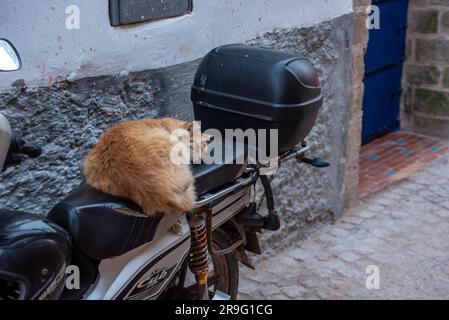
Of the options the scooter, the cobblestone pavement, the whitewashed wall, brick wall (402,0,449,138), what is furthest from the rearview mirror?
brick wall (402,0,449,138)

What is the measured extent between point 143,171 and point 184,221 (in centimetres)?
37

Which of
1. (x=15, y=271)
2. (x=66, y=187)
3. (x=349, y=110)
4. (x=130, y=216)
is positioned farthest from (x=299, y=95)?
(x=349, y=110)

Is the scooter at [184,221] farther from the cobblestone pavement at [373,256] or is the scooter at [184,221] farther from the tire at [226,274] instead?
the cobblestone pavement at [373,256]

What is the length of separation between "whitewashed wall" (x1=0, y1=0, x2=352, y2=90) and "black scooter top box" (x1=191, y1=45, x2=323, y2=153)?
0.39 meters

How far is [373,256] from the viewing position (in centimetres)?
424

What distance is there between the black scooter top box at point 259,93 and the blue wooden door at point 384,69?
3.22 meters

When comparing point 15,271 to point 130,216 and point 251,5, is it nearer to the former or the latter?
point 130,216

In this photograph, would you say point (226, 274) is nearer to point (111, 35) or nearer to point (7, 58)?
point (111, 35)

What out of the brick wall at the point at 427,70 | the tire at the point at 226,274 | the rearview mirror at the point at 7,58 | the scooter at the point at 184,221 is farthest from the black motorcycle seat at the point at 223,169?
the brick wall at the point at 427,70

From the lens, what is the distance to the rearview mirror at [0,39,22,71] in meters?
1.99

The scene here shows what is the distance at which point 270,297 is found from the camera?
3.81m

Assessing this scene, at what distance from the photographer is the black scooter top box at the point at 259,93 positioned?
274cm

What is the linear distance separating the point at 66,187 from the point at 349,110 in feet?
7.47

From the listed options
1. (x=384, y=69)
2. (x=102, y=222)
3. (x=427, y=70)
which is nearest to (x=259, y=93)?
(x=102, y=222)
